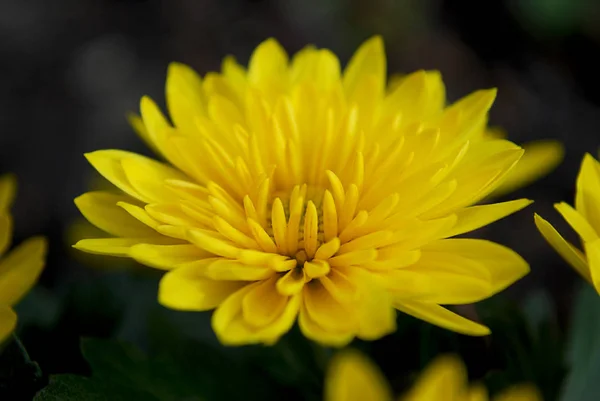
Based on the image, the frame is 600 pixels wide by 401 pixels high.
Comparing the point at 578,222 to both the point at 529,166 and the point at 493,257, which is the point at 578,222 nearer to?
the point at 493,257

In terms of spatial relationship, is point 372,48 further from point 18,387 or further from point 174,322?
point 18,387

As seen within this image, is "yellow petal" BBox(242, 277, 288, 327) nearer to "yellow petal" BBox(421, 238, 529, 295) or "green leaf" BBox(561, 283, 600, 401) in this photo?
"yellow petal" BBox(421, 238, 529, 295)

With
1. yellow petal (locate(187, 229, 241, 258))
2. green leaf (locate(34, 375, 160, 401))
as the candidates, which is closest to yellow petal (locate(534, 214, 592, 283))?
yellow petal (locate(187, 229, 241, 258))

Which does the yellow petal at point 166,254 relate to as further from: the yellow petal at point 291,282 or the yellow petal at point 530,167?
the yellow petal at point 530,167

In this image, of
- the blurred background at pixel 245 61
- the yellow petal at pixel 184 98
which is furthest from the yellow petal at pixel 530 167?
the blurred background at pixel 245 61

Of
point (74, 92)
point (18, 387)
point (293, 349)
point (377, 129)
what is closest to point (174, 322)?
point (293, 349)

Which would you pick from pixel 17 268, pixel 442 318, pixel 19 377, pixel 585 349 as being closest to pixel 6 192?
pixel 17 268
